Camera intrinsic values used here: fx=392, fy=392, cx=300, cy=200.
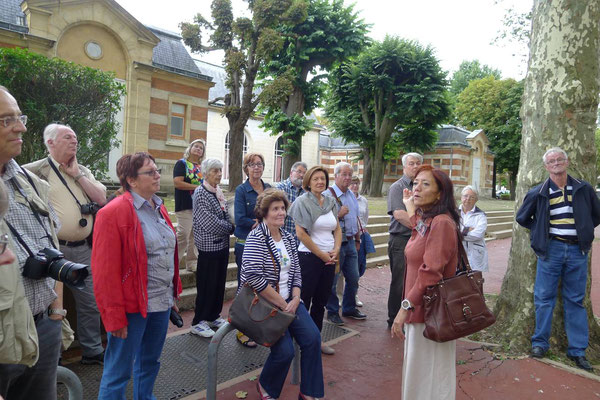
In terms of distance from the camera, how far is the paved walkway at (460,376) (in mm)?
3686

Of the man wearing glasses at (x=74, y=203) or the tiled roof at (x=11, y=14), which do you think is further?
the tiled roof at (x=11, y=14)

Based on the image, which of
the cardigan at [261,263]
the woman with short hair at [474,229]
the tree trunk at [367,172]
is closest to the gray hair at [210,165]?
the cardigan at [261,263]

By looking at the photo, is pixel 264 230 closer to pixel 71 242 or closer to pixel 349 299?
pixel 71 242

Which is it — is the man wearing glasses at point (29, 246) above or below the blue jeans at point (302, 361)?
above

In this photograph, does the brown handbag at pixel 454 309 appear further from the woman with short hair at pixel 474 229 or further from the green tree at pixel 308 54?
the green tree at pixel 308 54

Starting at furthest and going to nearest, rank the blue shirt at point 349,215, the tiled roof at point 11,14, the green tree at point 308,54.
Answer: the green tree at point 308,54 < the tiled roof at point 11,14 < the blue shirt at point 349,215

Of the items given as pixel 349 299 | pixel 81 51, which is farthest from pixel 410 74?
pixel 349 299

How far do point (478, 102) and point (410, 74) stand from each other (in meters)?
19.7

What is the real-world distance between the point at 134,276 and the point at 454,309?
222 centimetres

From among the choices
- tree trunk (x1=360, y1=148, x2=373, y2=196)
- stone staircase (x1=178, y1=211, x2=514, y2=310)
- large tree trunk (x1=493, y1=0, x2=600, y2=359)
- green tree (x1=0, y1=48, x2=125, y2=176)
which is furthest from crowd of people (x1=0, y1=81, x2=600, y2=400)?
tree trunk (x1=360, y1=148, x2=373, y2=196)

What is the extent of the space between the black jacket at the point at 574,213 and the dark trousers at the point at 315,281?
2356 millimetres

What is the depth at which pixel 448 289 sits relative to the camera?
273 cm

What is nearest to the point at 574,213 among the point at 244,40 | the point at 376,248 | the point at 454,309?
the point at 454,309

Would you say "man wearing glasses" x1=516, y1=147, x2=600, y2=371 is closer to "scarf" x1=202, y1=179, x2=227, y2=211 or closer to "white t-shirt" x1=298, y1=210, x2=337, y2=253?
"white t-shirt" x1=298, y1=210, x2=337, y2=253
